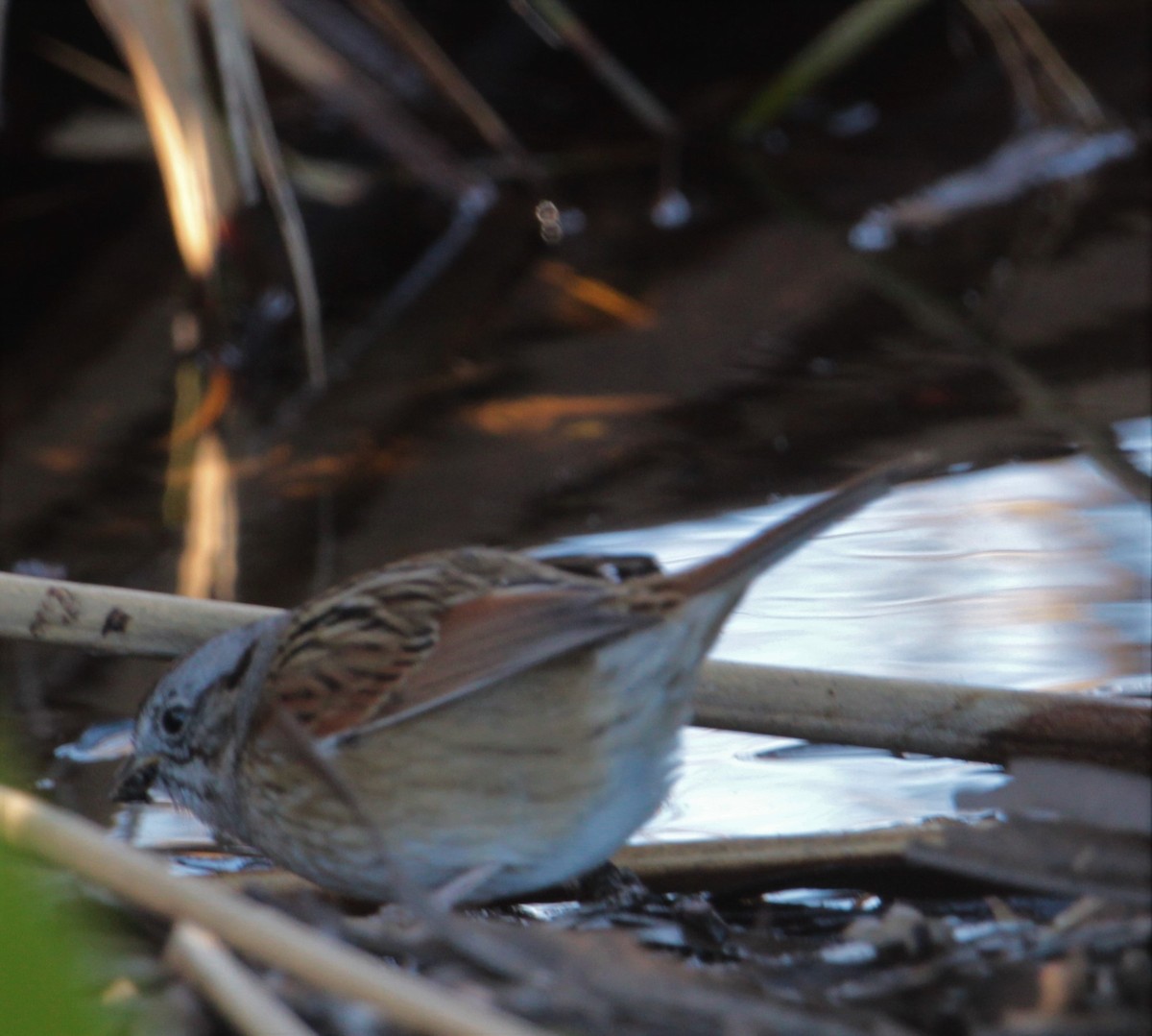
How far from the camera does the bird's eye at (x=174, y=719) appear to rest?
2.49 m

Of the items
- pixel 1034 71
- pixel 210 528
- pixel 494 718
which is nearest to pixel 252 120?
pixel 210 528

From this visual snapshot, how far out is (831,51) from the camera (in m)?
5.88

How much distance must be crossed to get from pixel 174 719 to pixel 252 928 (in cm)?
96

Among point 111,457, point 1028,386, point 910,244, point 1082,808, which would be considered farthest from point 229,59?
point 1082,808

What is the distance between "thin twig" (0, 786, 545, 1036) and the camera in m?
1.46

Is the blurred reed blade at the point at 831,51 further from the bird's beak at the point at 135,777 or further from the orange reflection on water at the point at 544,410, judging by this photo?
the bird's beak at the point at 135,777

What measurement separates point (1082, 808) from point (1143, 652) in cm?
104

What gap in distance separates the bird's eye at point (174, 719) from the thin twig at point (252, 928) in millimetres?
684

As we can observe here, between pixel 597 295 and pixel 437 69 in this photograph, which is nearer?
pixel 597 295

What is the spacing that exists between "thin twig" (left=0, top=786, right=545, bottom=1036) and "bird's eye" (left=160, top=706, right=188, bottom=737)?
2.24 feet

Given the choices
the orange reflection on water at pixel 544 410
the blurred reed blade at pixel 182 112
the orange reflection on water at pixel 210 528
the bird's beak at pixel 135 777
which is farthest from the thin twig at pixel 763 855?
the blurred reed blade at pixel 182 112

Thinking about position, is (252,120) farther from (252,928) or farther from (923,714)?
(252,928)

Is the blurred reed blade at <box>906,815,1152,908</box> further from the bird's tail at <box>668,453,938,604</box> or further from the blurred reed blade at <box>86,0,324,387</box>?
the blurred reed blade at <box>86,0,324,387</box>

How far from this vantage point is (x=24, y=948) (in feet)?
1.86
